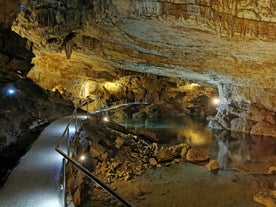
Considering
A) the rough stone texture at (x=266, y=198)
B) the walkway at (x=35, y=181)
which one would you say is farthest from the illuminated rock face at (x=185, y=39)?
the rough stone texture at (x=266, y=198)

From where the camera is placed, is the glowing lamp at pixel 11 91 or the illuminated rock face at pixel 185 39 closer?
the illuminated rock face at pixel 185 39

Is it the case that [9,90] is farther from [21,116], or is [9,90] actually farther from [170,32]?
[170,32]

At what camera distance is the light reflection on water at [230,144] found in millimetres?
12461

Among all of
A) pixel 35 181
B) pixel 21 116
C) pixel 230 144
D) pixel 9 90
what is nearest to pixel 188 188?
pixel 35 181

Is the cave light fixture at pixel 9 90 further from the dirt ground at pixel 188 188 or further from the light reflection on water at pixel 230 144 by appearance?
the light reflection on water at pixel 230 144

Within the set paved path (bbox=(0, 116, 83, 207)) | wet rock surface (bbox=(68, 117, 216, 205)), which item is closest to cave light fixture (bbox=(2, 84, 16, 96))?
wet rock surface (bbox=(68, 117, 216, 205))

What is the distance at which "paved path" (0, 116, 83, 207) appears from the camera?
4449 mm

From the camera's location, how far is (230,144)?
1594 centimetres

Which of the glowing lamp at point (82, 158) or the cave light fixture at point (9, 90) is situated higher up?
the cave light fixture at point (9, 90)

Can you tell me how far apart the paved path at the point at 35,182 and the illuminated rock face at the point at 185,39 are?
15.2 ft

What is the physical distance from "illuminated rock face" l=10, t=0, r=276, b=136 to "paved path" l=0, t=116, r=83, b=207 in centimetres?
465

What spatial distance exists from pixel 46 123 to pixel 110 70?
12.0 meters

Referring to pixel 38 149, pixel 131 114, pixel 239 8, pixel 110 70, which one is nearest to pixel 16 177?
pixel 38 149

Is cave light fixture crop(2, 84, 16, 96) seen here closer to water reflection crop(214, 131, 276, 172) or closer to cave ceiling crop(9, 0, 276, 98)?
cave ceiling crop(9, 0, 276, 98)
